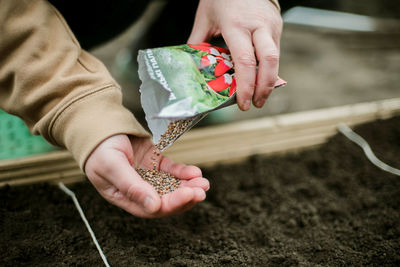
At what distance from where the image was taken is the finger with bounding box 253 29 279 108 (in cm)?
73

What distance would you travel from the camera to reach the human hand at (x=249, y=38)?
73 cm

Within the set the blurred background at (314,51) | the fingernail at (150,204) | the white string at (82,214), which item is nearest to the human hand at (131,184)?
the fingernail at (150,204)

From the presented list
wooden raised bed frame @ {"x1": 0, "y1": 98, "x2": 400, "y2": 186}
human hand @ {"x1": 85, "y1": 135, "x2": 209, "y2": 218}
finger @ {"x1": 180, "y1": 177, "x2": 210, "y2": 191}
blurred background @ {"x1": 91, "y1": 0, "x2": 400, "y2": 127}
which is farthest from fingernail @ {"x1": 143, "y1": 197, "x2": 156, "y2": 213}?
blurred background @ {"x1": 91, "y1": 0, "x2": 400, "y2": 127}

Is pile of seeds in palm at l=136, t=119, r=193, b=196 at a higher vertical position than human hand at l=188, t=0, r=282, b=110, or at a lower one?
lower

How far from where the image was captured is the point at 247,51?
2.44 feet

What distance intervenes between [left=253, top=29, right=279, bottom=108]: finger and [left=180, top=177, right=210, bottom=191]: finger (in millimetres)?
222

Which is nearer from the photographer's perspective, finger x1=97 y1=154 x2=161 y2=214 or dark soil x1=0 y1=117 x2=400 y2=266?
finger x1=97 y1=154 x2=161 y2=214

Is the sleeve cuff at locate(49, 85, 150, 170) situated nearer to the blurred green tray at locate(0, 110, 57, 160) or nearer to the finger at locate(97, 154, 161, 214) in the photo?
the finger at locate(97, 154, 161, 214)

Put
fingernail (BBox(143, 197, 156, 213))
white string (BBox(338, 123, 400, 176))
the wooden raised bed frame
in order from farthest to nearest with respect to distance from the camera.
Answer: white string (BBox(338, 123, 400, 176)), the wooden raised bed frame, fingernail (BBox(143, 197, 156, 213))

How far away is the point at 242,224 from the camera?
3.13 feet

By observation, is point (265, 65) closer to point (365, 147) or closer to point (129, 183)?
point (129, 183)

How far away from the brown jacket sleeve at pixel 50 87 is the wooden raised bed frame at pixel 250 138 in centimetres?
27

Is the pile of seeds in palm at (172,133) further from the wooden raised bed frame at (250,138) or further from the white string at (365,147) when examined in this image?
the white string at (365,147)

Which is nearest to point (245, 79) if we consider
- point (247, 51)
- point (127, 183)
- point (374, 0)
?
point (247, 51)
